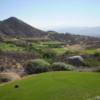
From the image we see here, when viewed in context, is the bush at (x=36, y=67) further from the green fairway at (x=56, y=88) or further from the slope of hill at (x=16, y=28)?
the slope of hill at (x=16, y=28)

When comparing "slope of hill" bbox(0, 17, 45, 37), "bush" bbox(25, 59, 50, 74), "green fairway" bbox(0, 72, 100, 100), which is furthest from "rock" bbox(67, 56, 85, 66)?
"slope of hill" bbox(0, 17, 45, 37)

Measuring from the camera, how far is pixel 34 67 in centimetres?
5316

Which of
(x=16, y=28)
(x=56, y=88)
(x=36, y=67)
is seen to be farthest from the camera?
(x=16, y=28)

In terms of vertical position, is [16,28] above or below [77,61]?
above

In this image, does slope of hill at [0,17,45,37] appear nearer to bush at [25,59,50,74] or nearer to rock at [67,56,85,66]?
rock at [67,56,85,66]

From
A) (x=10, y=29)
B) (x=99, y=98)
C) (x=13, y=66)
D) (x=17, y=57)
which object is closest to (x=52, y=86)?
(x=99, y=98)

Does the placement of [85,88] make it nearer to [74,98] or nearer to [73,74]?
[74,98]

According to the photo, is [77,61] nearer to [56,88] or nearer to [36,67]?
[36,67]

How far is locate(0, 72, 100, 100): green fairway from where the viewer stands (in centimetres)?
2691

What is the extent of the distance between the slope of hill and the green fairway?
143 m

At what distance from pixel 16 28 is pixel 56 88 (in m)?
159

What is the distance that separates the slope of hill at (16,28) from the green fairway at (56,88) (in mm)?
143149

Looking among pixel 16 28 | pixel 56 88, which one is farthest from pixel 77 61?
pixel 16 28

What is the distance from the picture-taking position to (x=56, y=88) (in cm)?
2955
